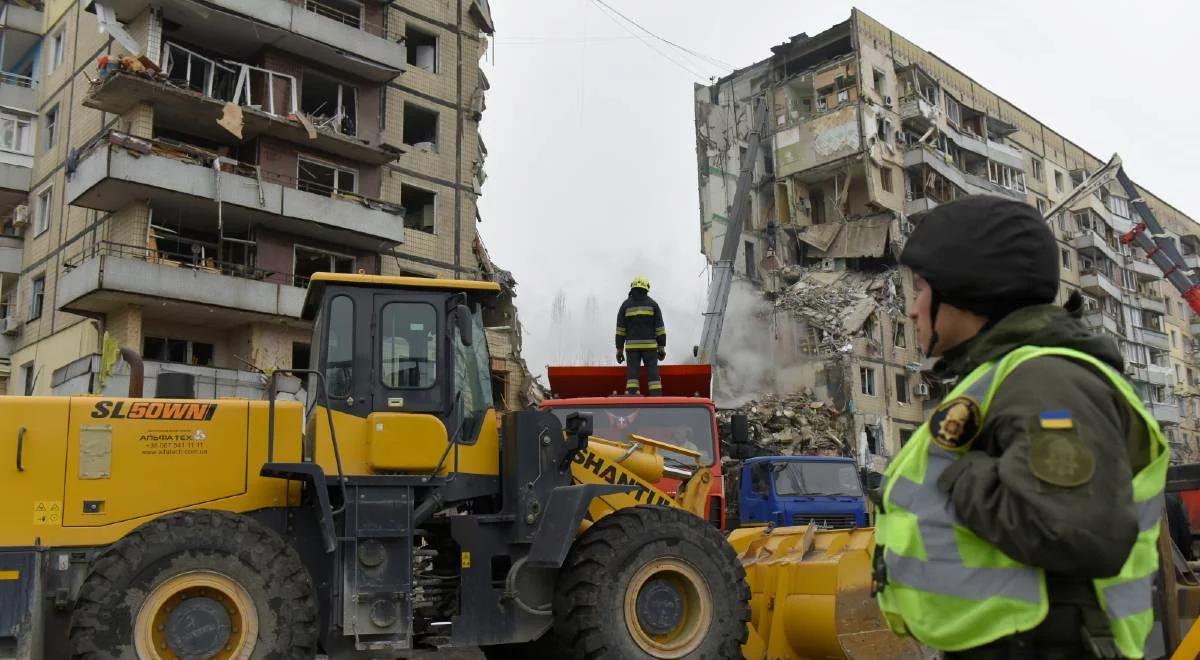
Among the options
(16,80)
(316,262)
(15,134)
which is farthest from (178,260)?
(16,80)

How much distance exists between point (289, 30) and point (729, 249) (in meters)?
22.5

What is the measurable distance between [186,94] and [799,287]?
29.2m

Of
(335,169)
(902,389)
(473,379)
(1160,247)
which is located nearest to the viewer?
(473,379)

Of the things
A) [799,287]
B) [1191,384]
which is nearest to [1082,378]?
[799,287]

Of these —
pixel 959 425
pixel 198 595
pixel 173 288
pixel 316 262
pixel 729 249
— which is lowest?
pixel 198 595

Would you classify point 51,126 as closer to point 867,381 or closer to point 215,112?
point 215,112

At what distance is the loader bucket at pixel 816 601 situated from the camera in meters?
7.14

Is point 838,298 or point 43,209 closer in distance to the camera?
Result: point 43,209

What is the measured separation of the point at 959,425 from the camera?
7.04 ft

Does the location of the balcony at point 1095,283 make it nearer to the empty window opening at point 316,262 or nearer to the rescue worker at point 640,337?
the empty window opening at point 316,262

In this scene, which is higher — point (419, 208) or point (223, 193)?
point (419, 208)

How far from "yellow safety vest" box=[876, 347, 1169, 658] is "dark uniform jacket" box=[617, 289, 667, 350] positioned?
9736 mm

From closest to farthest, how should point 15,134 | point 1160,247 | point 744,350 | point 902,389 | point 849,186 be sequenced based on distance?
point 15,134 → point 1160,247 → point 902,389 → point 744,350 → point 849,186

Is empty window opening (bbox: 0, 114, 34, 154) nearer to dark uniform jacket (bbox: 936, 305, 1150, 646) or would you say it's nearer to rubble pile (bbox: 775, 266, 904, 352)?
rubble pile (bbox: 775, 266, 904, 352)
